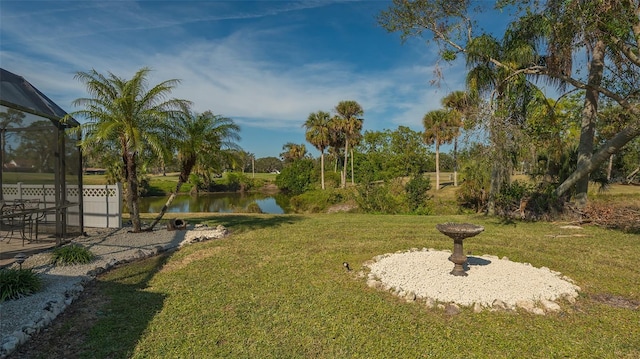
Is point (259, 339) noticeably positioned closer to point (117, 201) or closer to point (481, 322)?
point (481, 322)

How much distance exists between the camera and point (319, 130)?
35.2 m

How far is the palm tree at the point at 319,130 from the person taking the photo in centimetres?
3498

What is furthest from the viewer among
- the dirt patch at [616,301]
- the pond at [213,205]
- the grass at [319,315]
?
the pond at [213,205]

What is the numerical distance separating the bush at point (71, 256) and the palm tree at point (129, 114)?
263cm

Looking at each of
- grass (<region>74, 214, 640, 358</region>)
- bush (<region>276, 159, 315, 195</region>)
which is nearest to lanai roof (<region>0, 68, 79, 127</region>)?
grass (<region>74, 214, 640, 358</region>)

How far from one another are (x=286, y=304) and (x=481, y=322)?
239 centimetres

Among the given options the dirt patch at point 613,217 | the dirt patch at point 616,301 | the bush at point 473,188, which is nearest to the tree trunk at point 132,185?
the dirt patch at point 616,301

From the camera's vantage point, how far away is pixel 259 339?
12.3ft

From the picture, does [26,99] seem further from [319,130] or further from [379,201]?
[319,130]

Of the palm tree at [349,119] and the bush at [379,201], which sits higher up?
the palm tree at [349,119]

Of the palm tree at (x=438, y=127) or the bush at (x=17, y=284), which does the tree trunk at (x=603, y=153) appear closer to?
the bush at (x=17, y=284)

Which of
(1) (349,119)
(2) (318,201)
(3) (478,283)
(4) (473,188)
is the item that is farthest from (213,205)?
(3) (478,283)

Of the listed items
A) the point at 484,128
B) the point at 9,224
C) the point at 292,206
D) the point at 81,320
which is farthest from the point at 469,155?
the point at 292,206

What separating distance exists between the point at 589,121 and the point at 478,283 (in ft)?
30.6
